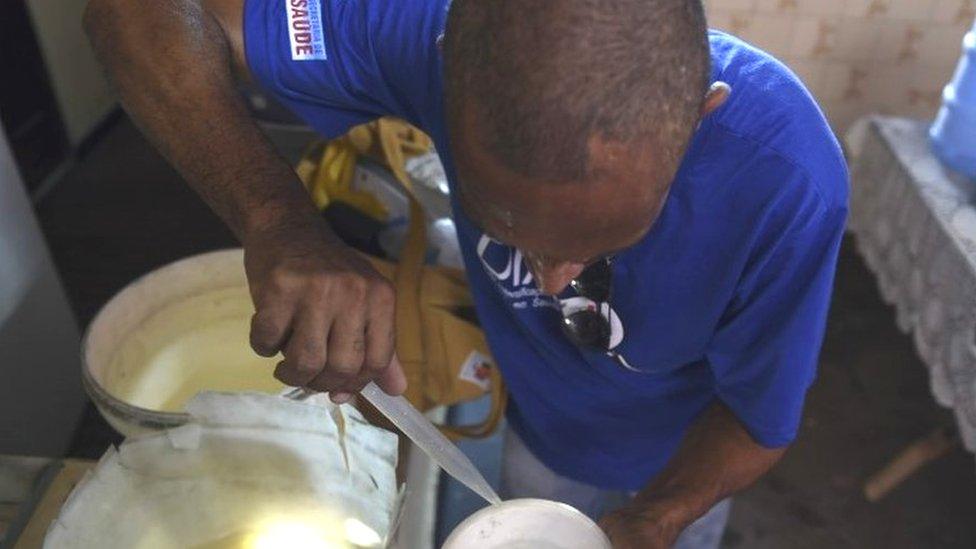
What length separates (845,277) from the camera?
2.17m

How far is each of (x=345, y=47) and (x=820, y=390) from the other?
4.64 feet

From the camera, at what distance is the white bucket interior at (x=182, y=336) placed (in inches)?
41.6

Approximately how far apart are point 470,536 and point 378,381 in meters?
0.14

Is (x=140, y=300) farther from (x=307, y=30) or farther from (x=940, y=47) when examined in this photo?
(x=940, y=47)

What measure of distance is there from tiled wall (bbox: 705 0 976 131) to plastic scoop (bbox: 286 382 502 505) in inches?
62.7

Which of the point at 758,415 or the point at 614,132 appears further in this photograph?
the point at 758,415

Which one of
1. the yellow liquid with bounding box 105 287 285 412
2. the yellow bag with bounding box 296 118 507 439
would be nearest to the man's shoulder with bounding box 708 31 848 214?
the yellow bag with bounding box 296 118 507 439

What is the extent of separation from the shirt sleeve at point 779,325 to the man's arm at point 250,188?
0.99 feet

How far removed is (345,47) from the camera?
82 centimetres

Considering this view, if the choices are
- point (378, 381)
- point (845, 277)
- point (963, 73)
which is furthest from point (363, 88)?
point (845, 277)

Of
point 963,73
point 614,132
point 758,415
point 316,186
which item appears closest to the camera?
point 614,132

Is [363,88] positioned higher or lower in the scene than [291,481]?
higher

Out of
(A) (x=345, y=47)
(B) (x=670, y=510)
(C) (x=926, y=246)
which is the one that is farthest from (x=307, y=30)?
(C) (x=926, y=246)

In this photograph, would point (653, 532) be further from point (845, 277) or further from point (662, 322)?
point (845, 277)
